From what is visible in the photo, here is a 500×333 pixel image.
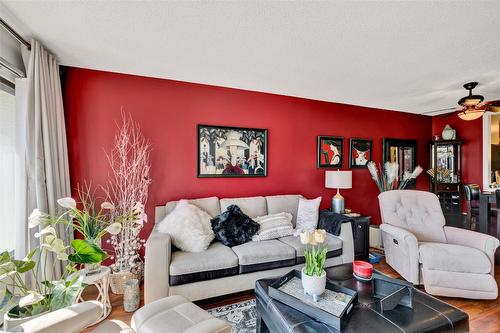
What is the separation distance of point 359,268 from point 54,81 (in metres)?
3.26

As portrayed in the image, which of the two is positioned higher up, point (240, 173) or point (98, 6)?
point (98, 6)

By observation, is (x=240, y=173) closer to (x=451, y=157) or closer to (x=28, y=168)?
(x=28, y=168)

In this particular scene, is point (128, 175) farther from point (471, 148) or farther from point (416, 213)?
point (471, 148)

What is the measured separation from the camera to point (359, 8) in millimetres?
1577

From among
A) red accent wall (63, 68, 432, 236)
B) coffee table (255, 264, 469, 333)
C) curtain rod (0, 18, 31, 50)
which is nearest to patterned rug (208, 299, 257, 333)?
coffee table (255, 264, 469, 333)

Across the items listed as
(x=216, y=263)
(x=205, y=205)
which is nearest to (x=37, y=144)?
(x=205, y=205)

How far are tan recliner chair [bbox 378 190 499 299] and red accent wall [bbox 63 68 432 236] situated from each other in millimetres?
1162

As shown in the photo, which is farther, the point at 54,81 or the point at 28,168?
the point at 54,81

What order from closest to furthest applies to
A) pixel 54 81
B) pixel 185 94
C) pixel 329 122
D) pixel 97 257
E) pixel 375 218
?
pixel 97 257 → pixel 54 81 → pixel 185 94 → pixel 329 122 → pixel 375 218

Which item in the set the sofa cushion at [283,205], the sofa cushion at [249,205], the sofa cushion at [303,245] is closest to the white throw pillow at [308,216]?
the sofa cushion at [283,205]

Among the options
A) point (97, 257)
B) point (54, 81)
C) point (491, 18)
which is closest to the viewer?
point (97, 257)

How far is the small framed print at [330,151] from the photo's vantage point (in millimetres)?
3812

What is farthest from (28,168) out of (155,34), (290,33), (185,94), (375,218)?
(375,218)

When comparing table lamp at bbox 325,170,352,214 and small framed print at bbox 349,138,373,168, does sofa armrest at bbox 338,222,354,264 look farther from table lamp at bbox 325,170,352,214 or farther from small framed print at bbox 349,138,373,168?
small framed print at bbox 349,138,373,168
